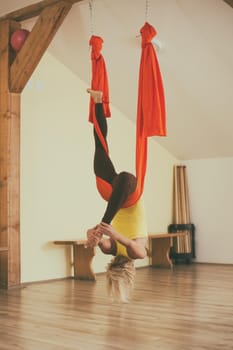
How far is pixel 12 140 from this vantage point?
5.69 metres

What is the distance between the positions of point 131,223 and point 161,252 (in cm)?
429

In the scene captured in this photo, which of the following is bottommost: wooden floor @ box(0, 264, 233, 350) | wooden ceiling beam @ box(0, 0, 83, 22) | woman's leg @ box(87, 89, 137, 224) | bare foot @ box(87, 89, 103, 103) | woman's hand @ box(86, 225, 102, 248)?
wooden floor @ box(0, 264, 233, 350)

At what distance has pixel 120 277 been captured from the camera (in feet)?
12.0

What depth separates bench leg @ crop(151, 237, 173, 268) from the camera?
778 cm

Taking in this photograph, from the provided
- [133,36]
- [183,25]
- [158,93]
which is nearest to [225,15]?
[183,25]

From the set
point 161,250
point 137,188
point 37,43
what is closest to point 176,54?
point 37,43

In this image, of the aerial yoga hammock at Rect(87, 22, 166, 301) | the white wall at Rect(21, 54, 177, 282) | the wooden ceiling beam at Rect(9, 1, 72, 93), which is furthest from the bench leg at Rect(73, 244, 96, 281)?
the aerial yoga hammock at Rect(87, 22, 166, 301)

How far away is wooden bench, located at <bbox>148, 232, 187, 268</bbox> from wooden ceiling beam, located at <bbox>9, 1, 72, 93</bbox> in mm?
3277

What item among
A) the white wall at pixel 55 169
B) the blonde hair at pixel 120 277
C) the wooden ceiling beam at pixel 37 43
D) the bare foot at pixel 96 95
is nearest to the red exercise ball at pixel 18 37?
the wooden ceiling beam at pixel 37 43

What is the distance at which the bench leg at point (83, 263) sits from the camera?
20.9 feet

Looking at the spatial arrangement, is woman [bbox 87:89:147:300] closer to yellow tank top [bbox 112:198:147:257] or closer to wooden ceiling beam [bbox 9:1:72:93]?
yellow tank top [bbox 112:198:147:257]

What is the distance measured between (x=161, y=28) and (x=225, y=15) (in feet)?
2.55

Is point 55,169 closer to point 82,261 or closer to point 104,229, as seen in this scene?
point 82,261

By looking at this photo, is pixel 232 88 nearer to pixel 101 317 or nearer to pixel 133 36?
pixel 133 36
